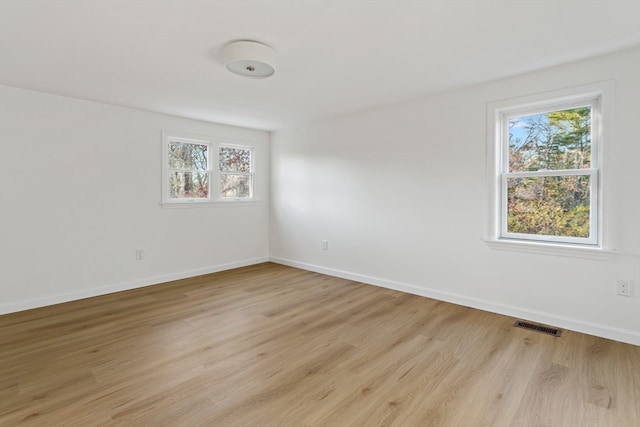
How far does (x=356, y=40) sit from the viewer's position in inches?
92.0

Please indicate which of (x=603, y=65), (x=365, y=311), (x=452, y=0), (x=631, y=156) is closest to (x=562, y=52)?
(x=603, y=65)

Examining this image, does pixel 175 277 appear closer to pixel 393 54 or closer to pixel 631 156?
pixel 393 54

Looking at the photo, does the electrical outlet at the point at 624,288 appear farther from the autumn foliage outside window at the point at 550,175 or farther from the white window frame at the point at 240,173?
the white window frame at the point at 240,173

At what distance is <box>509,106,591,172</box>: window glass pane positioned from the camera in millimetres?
2855

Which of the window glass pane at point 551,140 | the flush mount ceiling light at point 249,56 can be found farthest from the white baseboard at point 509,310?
the flush mount ceiling light at point 249,56

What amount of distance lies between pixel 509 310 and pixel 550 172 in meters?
1.40

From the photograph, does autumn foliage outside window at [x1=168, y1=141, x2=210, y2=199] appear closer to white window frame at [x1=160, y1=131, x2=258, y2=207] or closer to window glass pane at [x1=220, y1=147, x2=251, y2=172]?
white window frame at [x1=160, y1=131, x2=258, y2=207]

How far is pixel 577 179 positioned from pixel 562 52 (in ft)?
3.64

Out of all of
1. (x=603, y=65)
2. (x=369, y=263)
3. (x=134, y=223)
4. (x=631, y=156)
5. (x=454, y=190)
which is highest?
(x=603, y=65)

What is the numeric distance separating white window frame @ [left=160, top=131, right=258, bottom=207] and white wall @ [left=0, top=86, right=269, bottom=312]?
89mm

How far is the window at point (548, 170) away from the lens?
281cm

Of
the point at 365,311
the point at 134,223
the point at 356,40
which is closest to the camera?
the point at 356,40

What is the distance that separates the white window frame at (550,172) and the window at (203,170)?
3757 millimetres

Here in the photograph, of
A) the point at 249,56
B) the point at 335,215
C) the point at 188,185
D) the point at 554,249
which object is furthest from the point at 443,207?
the point at 188,185
